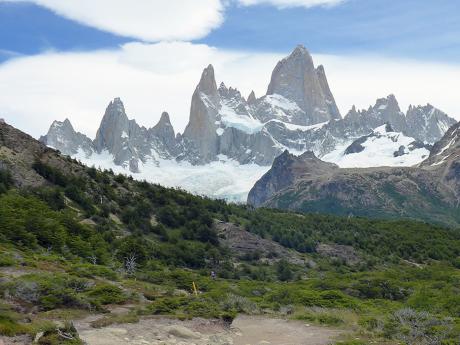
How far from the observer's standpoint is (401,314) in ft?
124

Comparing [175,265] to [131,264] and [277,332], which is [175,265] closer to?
[131,264]

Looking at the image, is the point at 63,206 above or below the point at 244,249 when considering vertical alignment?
above

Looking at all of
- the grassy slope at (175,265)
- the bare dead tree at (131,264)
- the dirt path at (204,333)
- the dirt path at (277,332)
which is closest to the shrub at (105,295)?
the grassy slope at (175,265)

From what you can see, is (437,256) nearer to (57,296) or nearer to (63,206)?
(63,206)

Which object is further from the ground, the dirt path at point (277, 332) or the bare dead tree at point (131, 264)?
the bare dead tree at point (131, 264)

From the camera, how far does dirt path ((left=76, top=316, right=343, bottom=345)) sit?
29.2 metres

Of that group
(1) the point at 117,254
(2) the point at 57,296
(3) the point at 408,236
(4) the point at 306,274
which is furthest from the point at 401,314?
(3) the point at 408,236

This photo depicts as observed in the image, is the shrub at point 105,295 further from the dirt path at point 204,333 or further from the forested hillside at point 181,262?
the dirt path at point 204,333

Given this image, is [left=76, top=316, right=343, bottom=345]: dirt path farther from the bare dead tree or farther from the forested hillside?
the bare dead tree

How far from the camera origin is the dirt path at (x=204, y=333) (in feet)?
95.9

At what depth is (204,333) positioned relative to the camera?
32.4 metres

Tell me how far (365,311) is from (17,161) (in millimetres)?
58339

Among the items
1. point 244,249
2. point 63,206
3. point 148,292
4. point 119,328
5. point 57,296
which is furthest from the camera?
point 244,249

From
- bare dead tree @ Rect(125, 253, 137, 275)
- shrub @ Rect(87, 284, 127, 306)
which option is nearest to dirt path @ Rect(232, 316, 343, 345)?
shrub @ Rect(87, 284, 127, 306)
